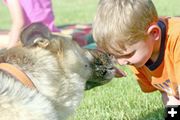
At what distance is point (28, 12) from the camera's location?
23.1 ft

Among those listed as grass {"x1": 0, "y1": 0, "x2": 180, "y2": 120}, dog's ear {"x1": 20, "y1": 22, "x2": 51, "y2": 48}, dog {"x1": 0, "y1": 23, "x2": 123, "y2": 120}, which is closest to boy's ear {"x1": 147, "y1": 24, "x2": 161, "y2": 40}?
dog {"x1": 0, "y1": 23, "x2": 123, "y2": 120}

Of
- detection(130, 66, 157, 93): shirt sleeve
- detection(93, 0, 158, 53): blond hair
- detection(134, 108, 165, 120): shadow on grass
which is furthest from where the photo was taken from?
detection(134, 108, 165, 120): shadow on grass

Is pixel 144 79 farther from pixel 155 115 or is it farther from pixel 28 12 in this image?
pixel 28 12

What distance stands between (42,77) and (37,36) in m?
0.29

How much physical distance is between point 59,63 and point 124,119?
1399 millimetres

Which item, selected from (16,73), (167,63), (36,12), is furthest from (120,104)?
(36,12)

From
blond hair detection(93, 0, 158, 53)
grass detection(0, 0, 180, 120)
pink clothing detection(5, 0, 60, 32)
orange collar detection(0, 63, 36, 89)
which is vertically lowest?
grass detection(0, 0, 180, 120)

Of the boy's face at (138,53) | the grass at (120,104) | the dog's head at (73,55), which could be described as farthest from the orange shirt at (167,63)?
the grass at (120,104)

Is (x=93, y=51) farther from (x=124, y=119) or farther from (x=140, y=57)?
(x=124, y=119)

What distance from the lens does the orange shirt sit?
4020 millimetres

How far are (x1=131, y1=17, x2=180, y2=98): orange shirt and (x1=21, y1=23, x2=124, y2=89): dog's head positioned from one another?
34cm

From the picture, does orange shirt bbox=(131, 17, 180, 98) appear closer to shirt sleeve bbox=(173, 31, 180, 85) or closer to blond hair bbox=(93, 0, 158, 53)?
shirt sleeve bbox=(173, 31, 180, 85)

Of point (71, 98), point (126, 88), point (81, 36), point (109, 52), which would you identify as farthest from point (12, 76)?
point (81, 36)

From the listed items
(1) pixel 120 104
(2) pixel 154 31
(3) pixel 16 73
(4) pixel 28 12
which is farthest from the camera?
(4) pixel 28 12
